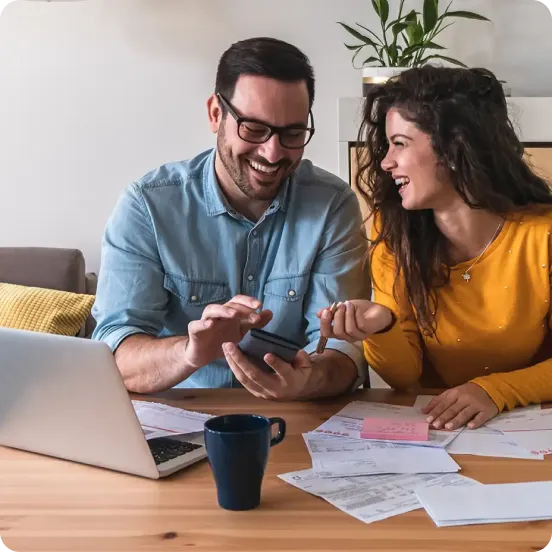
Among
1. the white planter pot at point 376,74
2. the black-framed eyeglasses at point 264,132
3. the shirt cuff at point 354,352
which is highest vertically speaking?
the white planter pot at point 376,74

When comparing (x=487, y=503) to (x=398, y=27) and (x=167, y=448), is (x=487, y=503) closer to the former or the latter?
(x=167, y=448)

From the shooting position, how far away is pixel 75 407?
959mm

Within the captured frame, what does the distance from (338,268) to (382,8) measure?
1349 millimetres

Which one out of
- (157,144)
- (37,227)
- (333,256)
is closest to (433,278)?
(333,256)

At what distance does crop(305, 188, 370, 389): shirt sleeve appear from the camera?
1.60 metres

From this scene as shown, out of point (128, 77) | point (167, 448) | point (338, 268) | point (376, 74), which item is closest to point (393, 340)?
point (338, 268)

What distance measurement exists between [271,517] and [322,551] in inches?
3.9

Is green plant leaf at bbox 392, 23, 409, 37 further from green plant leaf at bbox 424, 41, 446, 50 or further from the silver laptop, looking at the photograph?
the silver laptop

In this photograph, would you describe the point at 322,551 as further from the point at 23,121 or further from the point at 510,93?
the point at 23,121

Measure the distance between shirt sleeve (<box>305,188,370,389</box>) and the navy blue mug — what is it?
27.8 inches

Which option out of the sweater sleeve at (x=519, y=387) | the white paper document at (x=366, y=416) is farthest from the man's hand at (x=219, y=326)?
the sweater sleeve at (x=519, y=387)

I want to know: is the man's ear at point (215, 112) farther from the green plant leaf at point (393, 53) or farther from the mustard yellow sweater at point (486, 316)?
the green plant leaf at point (393, 53)

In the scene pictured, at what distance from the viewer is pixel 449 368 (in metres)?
1.62

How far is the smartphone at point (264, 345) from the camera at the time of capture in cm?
113
